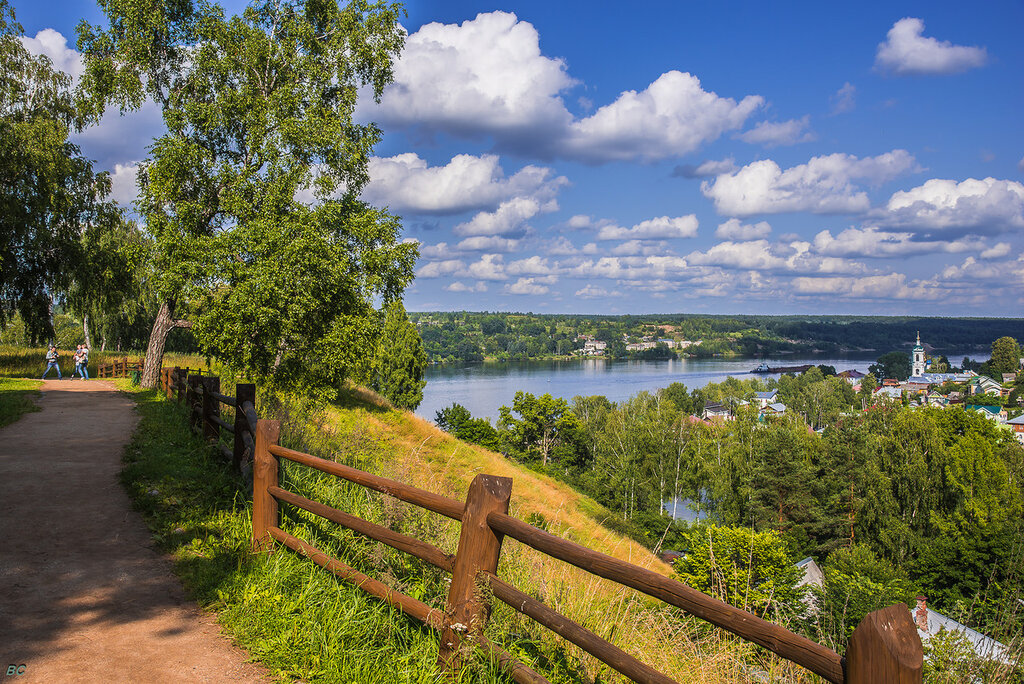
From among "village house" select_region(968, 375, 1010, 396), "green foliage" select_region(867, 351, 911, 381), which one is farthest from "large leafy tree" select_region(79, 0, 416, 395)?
"green foliage" select_region(867, 351, 911, 381)

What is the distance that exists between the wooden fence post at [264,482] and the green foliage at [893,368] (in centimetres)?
17871

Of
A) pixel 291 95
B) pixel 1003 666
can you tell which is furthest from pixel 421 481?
pixel 291 95

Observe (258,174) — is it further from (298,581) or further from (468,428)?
(468,428)

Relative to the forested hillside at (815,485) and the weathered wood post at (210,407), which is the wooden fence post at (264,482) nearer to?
the weathered wood post at (210,407)

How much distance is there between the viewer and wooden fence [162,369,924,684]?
186 centimetres

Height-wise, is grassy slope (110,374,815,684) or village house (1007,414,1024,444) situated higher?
grassy slope (110,374,815,684)

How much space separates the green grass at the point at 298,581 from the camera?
3.41 meters

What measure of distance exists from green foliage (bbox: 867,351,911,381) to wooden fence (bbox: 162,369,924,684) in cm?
17895

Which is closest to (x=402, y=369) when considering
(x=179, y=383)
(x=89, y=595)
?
(x=179, y=383)

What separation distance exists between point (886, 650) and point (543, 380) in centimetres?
13013

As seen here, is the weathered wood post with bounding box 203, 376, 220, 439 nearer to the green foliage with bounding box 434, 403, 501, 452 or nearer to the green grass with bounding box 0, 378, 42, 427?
the green grass with bounding box 0, 378, 42, 427

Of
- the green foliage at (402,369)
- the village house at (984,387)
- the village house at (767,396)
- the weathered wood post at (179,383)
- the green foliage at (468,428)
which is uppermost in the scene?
the weathered wood post at (179,383)

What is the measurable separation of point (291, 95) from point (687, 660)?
19.2 m

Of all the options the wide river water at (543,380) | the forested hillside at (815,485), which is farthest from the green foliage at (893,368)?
the forested hillside at (815,485)
